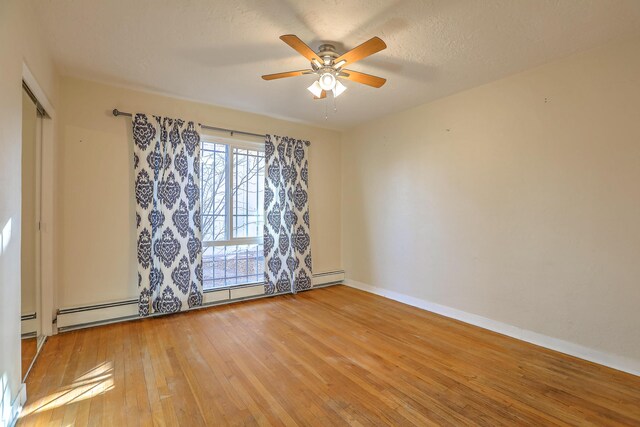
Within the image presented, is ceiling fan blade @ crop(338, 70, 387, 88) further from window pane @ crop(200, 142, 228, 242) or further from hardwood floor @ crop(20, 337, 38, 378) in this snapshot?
hardwood floor @ crop(20, 337, 38, 378)

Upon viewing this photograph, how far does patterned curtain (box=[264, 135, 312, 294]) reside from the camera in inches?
161

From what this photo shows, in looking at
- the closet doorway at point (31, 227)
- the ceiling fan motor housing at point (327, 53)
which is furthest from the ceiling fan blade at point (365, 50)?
the closet doorway at point (31, 227)

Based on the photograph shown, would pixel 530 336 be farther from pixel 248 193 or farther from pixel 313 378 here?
pixel 248 193

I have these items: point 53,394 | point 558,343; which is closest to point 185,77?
point 53,394

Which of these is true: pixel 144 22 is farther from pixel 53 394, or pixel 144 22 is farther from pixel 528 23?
pixel 528 23

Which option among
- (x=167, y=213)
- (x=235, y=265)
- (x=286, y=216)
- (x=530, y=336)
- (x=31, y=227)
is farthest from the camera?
(x=286, y=216)

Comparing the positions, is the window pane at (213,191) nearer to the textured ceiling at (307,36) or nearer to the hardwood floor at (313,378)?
the textured ceiling at (307,36)

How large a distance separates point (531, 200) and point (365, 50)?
81.0 inches

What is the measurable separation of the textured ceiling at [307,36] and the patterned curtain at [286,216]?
1.13 meters

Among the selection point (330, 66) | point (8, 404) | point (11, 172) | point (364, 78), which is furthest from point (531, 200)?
point (8, 404)

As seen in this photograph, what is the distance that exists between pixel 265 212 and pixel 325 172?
4.09 feet

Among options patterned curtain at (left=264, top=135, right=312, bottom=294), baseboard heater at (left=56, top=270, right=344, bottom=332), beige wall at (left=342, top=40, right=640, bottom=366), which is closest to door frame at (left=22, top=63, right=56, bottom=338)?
baseboard heater at (left=56, top=270, right=344, bottom=332)

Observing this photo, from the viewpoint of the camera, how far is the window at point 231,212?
377 centimetres

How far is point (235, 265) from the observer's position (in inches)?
157
